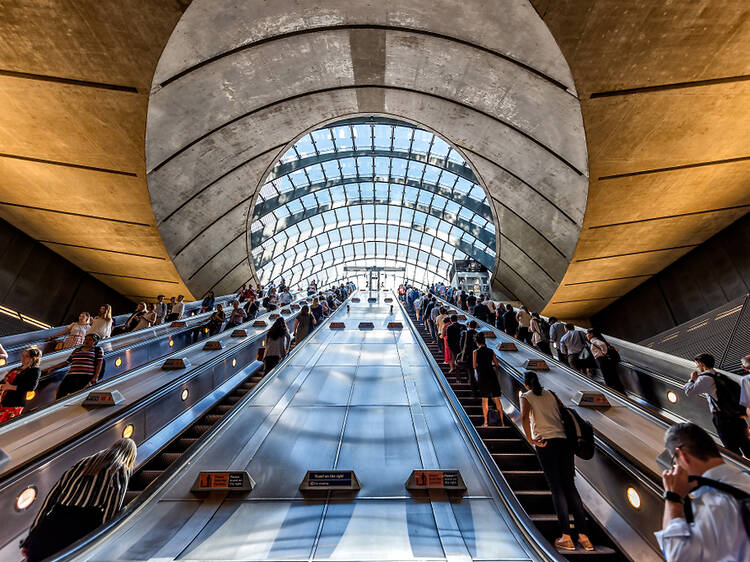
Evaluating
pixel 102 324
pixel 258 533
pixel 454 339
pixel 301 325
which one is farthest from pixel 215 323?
pixel 258 533

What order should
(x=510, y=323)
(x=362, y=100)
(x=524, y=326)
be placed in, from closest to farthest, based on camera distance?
(x=524, y=326) → (x=510, y=323) → (x=362, y=100)

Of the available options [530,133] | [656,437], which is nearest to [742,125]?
[530,133]

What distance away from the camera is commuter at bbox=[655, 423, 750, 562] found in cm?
148

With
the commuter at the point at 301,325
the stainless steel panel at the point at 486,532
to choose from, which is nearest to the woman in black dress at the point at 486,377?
the stainless steel panel at the point at 486,532

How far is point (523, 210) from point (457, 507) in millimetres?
15570

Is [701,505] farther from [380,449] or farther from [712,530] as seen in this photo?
[380,449]

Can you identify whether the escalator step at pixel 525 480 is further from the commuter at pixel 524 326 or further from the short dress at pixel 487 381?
the commuter at pixel 524 326

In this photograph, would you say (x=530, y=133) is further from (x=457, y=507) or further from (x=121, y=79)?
(x=457, y=507)

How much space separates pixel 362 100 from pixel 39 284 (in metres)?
15.9

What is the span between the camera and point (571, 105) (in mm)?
9812

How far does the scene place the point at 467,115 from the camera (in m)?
14.2

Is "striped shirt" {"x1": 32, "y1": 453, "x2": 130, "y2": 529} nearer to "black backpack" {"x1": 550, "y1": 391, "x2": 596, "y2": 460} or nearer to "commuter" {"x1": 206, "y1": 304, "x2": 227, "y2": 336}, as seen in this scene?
"black backpack" {"x1": 550, "y1": 391, "x2": 596, "y2": 460}

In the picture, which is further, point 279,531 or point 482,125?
point 482,125

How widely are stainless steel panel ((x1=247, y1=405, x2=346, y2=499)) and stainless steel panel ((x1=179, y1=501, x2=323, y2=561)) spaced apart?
0.65 ft
